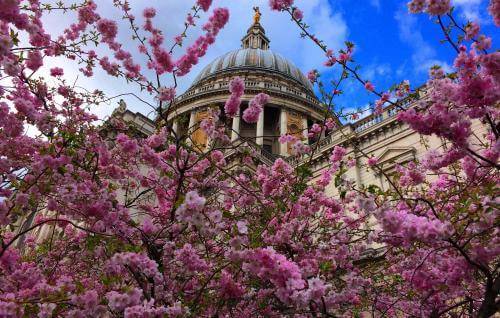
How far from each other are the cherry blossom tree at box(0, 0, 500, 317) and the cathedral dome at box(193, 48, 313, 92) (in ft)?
103

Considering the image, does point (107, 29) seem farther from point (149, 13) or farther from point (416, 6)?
point (416, 6)

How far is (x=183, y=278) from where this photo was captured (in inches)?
234

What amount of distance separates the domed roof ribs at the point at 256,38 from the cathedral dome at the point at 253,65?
605cm

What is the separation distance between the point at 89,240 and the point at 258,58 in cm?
3864

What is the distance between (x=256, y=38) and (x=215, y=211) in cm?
4925

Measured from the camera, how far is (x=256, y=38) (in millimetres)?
50812

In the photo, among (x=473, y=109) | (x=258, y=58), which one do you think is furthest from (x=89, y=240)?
(x=258, y=58)

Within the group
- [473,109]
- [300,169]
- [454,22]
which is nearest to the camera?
[473,109]

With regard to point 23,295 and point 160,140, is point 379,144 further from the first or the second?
point 23,295

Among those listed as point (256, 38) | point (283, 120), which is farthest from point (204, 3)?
point (256, 38)

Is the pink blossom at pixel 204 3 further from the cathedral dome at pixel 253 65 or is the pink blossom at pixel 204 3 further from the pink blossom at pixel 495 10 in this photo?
the cathedral dome at pixel 253 65

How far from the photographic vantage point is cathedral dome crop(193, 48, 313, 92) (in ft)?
129

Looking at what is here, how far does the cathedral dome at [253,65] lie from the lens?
39.2 m

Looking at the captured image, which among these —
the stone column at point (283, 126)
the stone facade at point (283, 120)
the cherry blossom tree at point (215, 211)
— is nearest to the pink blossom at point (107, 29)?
the cherry blossom tree at point (215, 211)
